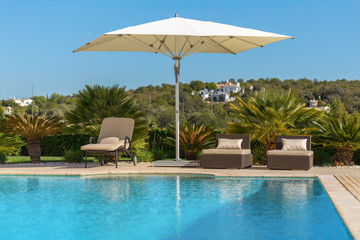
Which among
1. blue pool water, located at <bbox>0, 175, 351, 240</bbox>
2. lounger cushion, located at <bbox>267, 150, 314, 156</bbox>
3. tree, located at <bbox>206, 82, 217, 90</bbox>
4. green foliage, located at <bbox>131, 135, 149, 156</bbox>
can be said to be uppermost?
tree, located at <bbox>206, 82, 217, 90</bbox>

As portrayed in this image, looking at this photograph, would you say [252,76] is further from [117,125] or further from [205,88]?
[117,125]

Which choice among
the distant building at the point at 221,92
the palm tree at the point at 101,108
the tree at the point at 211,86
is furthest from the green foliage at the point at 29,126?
the tree at the point at 211,86

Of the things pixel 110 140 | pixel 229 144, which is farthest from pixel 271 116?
pixel 110 140

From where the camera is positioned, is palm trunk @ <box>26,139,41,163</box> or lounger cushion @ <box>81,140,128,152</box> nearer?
lounger cushion @ <box>81,140,128,152</box>

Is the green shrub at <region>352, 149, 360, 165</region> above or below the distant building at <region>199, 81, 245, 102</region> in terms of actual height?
below

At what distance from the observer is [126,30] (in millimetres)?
10070

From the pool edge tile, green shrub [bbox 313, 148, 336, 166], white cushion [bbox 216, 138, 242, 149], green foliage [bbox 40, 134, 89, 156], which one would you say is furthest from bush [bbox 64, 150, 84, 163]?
the pool edge tile

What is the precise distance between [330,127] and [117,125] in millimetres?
5182

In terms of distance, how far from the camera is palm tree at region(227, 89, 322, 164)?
11164 mm

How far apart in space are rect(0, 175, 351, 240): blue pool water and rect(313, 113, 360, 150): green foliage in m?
2.44

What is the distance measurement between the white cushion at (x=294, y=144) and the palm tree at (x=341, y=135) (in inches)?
35.1

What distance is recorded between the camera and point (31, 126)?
1198cm

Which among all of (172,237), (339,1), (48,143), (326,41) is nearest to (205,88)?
(326,41)

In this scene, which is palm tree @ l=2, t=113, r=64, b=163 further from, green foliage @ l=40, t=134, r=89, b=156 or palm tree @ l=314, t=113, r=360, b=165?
palm tree @ l=314, t=113, r=360, b=165
